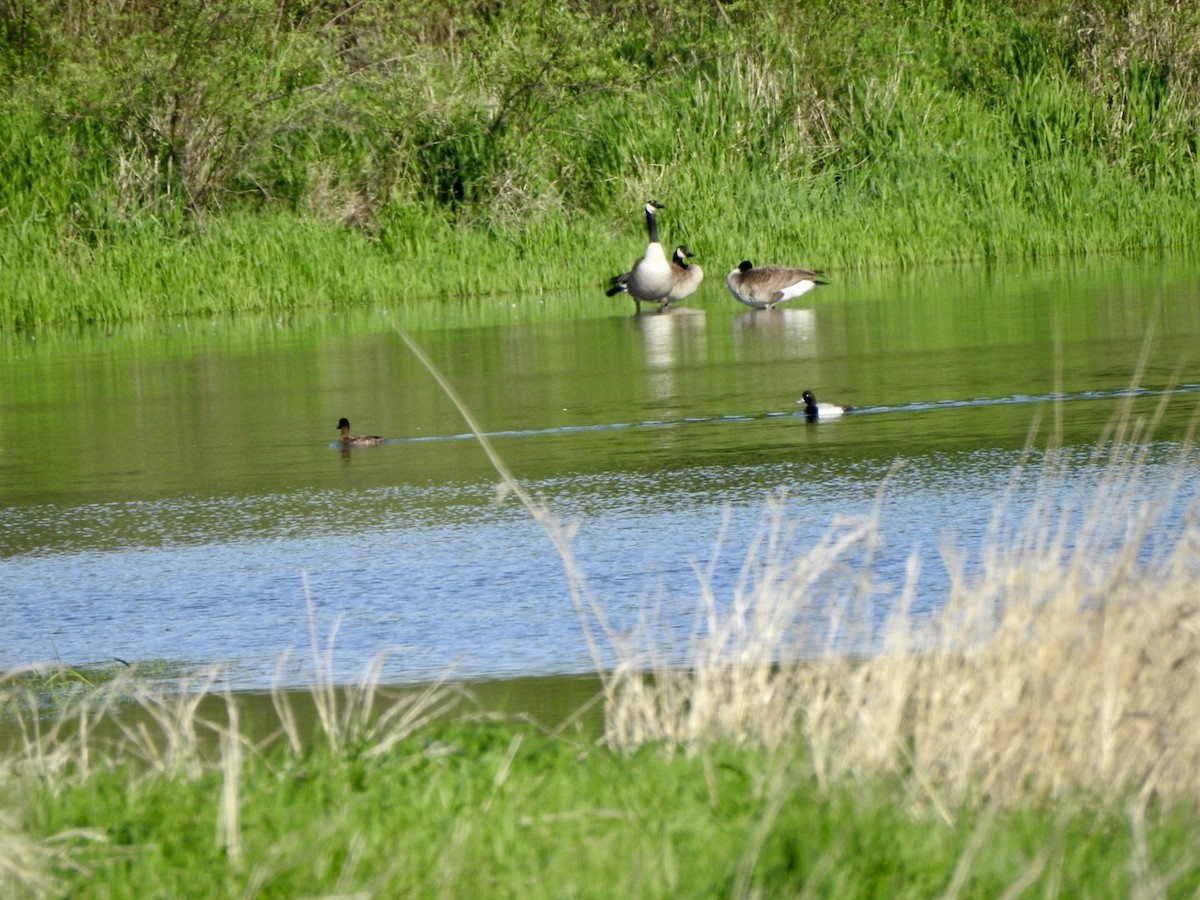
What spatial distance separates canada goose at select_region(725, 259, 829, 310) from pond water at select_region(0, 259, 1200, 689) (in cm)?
53

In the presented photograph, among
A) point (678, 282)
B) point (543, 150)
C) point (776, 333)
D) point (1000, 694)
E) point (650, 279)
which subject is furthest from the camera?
point (543, 150)

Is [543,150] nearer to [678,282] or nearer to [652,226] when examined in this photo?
[652,226]

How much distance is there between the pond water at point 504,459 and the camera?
24.2 ft

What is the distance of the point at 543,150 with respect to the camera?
2589cm

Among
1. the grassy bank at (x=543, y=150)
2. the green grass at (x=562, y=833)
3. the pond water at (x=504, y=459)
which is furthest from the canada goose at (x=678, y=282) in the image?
the green grass at (x=562, y=833)

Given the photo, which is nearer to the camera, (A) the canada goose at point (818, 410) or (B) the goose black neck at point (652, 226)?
(A) the canada goose at point (818, 410)

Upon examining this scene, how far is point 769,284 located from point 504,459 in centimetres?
970

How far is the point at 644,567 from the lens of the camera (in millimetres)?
7969

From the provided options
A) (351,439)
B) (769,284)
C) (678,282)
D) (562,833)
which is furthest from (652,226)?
(562,833)

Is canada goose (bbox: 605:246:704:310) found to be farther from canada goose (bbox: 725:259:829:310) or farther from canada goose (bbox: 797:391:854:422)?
canada goose (bbox: 797:391:854:422)

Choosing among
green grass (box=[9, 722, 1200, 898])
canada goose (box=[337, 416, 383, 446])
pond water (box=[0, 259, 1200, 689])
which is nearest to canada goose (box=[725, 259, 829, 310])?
pond water (box=[0, 259, 1200, 689])

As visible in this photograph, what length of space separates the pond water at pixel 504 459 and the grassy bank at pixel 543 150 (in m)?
3.48

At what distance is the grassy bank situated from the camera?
23.2 meters

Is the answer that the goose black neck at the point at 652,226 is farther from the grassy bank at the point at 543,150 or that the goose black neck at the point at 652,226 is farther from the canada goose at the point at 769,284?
the canada goose at the point at 769,284
